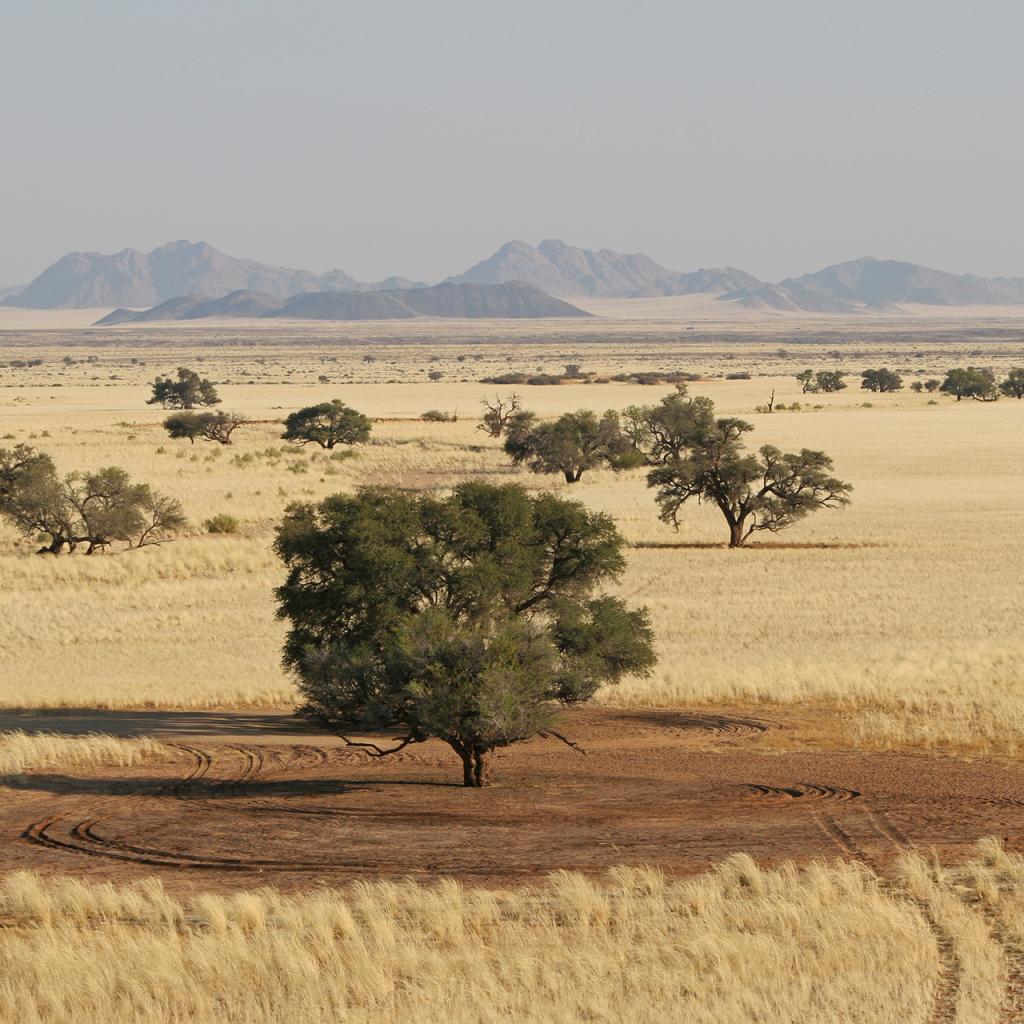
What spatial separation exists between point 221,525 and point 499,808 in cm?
3507

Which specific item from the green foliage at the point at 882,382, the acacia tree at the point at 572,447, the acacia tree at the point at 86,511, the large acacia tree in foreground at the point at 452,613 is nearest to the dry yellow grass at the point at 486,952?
the large acacia tree in foreground at the point at 452,613

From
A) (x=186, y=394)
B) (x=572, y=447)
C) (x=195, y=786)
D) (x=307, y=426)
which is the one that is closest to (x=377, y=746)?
(x=195, y=786)

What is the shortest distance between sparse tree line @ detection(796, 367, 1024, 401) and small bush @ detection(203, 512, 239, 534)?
86.9 metres

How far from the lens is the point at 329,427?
8094 centimetres

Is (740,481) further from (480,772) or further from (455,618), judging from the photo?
(480,772)

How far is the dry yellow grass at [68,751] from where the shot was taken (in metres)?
21.4

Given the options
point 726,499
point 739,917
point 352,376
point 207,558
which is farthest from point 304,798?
point 352,376

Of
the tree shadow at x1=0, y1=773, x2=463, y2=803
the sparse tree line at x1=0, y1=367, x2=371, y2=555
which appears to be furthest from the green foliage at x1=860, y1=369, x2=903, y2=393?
the tree shadow at x1=0, y1=773, x2=463, y2=803

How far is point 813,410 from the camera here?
113250 millimetres

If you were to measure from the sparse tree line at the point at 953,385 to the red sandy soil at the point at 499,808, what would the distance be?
4291 inches

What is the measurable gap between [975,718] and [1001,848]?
27.2 feet

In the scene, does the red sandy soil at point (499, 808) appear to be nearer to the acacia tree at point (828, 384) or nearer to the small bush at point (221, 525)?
the small bush at point (221, 525)

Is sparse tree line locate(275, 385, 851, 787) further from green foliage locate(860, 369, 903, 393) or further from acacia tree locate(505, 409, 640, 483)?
green foliage locate(860, 369, 903, 393)

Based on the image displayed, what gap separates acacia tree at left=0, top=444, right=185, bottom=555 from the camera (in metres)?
47.6
